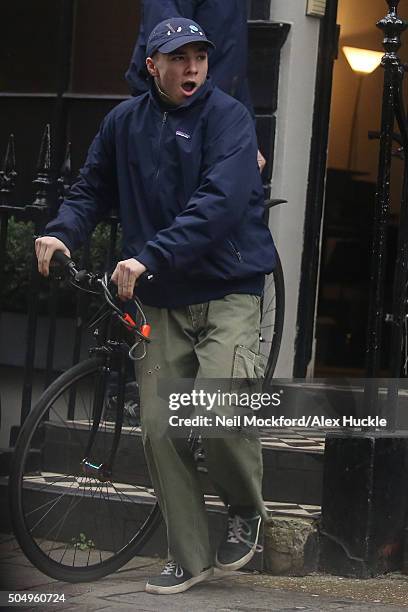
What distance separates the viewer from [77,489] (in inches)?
221

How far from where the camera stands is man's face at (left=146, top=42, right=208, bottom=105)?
16.3 ft

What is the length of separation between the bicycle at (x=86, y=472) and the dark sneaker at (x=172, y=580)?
30 centimetres

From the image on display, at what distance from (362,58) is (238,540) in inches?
195

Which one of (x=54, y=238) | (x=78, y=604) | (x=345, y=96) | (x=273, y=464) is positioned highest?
(x=345, y=96)

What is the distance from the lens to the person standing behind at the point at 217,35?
5.73 metres

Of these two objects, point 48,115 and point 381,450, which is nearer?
point 381,450

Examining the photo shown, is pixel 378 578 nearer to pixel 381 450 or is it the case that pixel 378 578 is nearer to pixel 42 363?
pixel 381 450

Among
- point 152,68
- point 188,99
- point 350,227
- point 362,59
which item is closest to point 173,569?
point 188,99

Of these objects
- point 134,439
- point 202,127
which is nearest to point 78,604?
point 134,439

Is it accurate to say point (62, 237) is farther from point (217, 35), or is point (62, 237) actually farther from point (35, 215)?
point (217, 35)

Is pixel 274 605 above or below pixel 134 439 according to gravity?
below

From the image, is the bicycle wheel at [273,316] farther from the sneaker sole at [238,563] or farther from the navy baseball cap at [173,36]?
the navy baseball cap at [173,36]

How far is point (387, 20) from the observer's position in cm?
573

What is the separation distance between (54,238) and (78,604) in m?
1.30
